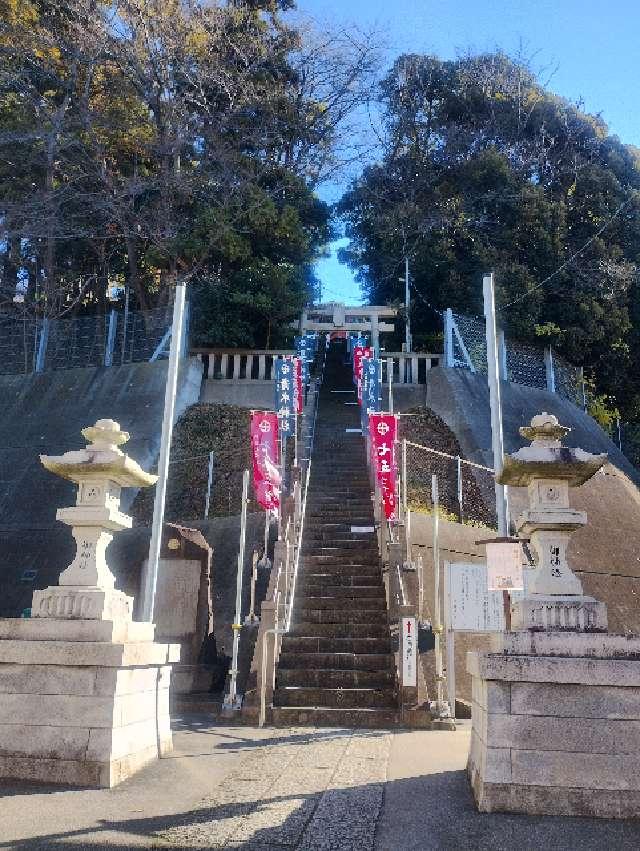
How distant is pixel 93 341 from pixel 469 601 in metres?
14.8

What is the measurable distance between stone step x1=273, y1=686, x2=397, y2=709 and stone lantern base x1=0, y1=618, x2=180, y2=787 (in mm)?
3909

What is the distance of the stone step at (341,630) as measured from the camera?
32.6 ft

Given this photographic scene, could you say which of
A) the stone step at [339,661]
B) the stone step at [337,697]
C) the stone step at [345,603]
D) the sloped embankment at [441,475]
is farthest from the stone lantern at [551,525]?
the sloped embankment at [441,475]

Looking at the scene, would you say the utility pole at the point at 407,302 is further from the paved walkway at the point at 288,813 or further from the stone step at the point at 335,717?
the paved walkway at the point at 288,813

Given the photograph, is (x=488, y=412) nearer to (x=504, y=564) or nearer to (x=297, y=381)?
(x=297, y=381)

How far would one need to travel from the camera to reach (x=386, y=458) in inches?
501

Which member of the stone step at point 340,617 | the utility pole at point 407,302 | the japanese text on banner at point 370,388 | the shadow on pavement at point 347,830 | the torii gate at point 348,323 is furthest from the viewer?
the utility pole at point 407,302

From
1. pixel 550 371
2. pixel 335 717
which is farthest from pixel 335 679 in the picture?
pixel 550 371

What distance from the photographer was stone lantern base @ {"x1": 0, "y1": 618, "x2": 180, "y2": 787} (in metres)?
4.83

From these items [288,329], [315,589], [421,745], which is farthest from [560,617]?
[288,329]

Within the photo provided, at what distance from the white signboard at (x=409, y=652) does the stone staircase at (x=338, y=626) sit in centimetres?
45

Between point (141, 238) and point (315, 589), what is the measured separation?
14.9m

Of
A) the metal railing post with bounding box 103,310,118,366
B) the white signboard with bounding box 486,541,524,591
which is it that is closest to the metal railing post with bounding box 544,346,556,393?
the metal railing post with bounding box 103,310,118,366

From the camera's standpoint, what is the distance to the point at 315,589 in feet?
36.0
